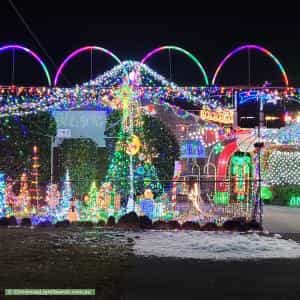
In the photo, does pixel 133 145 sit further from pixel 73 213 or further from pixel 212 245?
pixel 212 245

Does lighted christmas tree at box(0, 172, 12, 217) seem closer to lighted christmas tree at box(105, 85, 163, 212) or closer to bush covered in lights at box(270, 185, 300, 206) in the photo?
lighted christmas tree at box(105, 85, 163, 212)

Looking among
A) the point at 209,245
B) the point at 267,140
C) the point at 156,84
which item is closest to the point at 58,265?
the point at 209,245

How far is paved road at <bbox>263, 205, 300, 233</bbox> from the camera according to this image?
13.5 metres

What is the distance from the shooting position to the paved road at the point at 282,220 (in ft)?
44.3

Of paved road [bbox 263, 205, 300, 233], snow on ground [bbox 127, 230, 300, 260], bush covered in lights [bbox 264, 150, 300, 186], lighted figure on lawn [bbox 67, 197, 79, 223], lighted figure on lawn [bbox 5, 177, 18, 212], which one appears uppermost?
bush covered in lights [bbox 264, 150, 300, 186]

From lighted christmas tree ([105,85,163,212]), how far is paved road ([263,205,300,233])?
10.4ft

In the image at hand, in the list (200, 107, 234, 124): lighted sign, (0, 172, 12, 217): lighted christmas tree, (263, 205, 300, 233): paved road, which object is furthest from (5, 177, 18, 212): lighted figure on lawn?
(263, 205, 300, 233): paved road

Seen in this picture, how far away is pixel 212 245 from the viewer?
10.7 metres

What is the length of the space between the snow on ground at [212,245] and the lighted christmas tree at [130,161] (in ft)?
6.85

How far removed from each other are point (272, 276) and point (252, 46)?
7761 mm

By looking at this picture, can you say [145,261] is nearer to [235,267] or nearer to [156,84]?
[235,267]

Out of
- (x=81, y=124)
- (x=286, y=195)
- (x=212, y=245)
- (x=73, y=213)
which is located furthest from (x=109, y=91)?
(x=286, y=195)

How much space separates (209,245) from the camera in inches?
421

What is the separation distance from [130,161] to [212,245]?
4585mm
